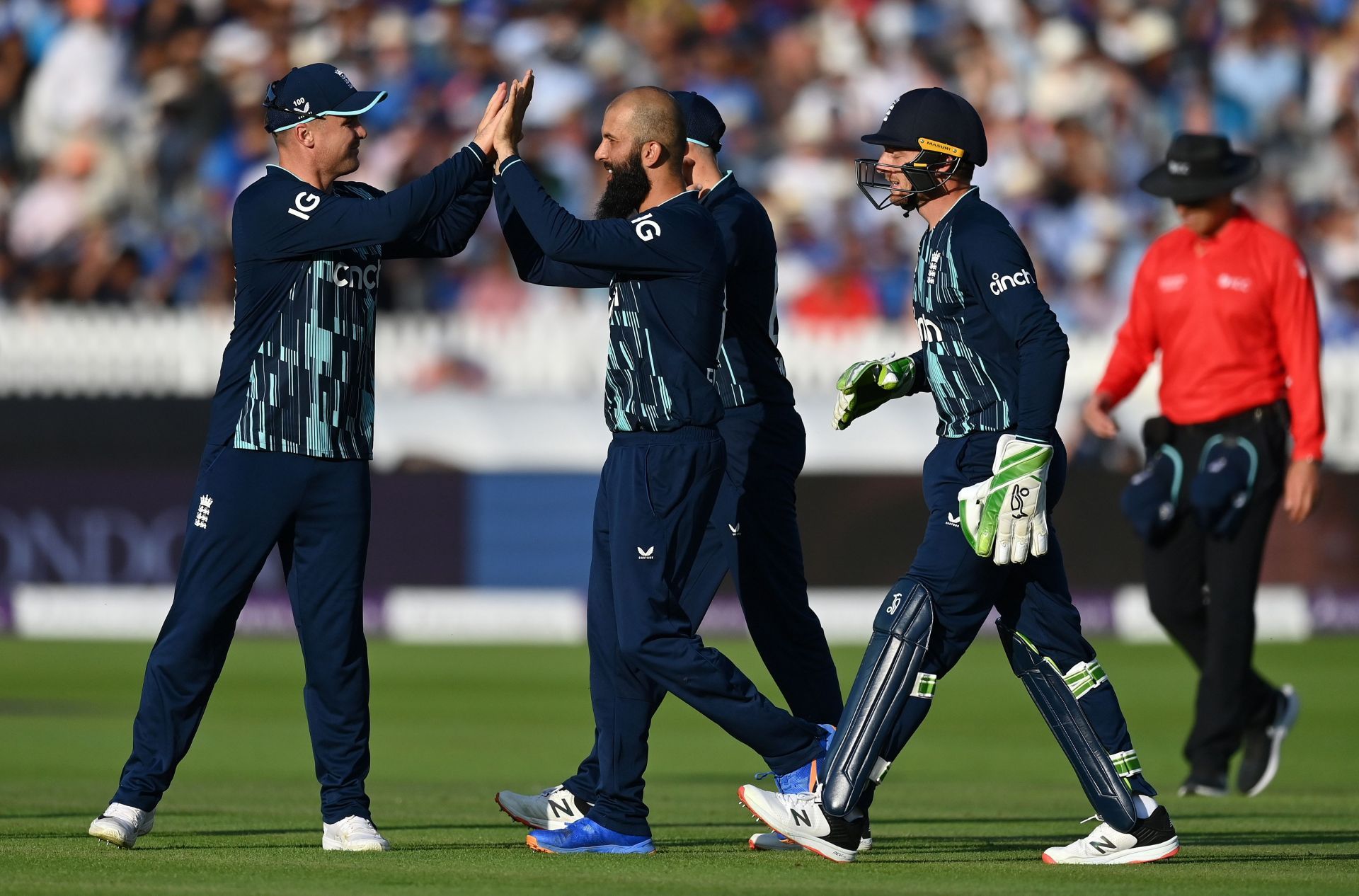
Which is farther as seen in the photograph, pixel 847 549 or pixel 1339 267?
pixel 1339 267

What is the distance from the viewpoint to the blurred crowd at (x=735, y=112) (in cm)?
1858

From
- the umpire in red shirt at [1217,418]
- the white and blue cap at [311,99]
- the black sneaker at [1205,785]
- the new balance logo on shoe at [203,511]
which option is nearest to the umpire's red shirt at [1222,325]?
the umpire in red shirt at [1217,418]

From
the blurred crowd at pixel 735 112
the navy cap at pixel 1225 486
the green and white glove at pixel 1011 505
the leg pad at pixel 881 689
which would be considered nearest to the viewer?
the green and white glove at pixel 1011 505

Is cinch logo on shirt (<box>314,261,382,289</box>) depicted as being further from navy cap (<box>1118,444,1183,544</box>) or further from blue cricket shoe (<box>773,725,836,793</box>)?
navy cap (<box>1118,444,1183,544</box>)

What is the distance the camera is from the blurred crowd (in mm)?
18578

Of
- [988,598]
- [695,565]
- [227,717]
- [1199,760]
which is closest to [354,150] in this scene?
[695,565]

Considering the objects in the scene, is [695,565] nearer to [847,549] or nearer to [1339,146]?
[847,549]

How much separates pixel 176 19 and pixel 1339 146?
36.0ft

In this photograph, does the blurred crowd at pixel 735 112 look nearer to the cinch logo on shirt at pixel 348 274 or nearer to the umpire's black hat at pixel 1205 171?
the umpire's black hat at pixel 1205 171

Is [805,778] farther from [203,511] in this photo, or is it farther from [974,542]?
[203,511]

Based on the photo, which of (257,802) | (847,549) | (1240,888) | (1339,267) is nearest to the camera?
(1240,888)

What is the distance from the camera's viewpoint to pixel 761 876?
5730 millimetres

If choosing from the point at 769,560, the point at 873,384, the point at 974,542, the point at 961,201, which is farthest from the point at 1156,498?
the point at 974,542

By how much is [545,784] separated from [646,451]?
3.21m
